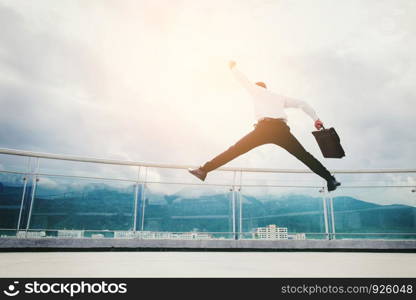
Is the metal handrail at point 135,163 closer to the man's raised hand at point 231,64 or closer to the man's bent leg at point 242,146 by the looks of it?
the man's bent leg at point 242,146

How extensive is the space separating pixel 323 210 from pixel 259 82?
3527mm

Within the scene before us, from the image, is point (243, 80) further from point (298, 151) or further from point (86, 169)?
point (86, 169)

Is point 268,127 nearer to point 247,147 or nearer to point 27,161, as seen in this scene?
point 247,147

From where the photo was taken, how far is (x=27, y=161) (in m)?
4.99

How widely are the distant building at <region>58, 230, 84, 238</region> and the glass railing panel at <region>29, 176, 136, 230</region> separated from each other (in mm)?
59

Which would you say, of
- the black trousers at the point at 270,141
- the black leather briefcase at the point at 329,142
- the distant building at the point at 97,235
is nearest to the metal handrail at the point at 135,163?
the distant building at the point at 97,235

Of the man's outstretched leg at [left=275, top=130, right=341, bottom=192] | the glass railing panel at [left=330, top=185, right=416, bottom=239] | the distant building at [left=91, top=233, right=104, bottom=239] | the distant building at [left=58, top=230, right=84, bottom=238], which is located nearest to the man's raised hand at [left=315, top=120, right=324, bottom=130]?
the man's outstretched leg at [left=275, top=130, right=341, bottom=192]

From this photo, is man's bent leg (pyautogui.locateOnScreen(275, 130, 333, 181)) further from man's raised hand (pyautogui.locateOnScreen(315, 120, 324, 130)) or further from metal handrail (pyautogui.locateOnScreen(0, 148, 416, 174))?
metal handrail (pyautogui.locateOnScreen(0, 148, 416, 174))

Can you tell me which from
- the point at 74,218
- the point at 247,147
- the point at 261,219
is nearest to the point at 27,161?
the point at 74,218

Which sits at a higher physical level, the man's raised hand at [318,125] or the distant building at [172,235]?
the man's raised hand at [318,125]

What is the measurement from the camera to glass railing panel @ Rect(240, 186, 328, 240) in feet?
18.5

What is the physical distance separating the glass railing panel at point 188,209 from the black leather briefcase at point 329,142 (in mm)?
2685

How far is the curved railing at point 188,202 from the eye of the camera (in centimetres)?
486

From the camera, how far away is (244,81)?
3.67 meters
